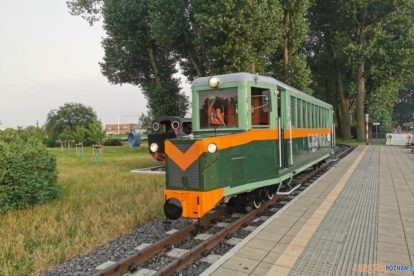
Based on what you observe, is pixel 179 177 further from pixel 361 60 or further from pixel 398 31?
pixel 398 31

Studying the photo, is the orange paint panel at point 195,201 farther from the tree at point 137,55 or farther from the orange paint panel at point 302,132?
the tree at point 137,55

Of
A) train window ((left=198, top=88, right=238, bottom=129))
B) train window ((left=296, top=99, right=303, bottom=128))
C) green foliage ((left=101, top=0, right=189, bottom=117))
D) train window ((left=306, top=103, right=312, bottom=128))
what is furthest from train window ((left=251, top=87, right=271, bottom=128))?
green foliage ((left=101, top=0, right=189, bottom=117))

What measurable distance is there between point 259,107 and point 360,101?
2970cm

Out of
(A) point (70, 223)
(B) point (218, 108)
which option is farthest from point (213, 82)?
(A) point (70, 223)

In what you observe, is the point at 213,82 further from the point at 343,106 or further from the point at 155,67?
the point at 343,106

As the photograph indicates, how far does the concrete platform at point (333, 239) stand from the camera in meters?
4.91

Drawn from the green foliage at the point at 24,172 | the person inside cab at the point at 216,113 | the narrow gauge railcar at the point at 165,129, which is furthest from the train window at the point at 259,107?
the narrow gauge railcar at the point at 165,129

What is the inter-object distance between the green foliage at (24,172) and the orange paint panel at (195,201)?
4.12 m

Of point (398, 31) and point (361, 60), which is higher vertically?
point (398, 31)

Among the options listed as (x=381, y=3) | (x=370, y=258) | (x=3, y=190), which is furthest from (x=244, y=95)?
A: (x=381, y=3)

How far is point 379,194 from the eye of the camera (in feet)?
31.9

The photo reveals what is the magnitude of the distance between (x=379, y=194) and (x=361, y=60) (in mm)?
25560

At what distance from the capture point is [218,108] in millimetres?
7754

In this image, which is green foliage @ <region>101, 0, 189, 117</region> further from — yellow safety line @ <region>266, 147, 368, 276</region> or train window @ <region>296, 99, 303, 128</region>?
yellow safety line @ <region>266, 147, 368, 276</region>
